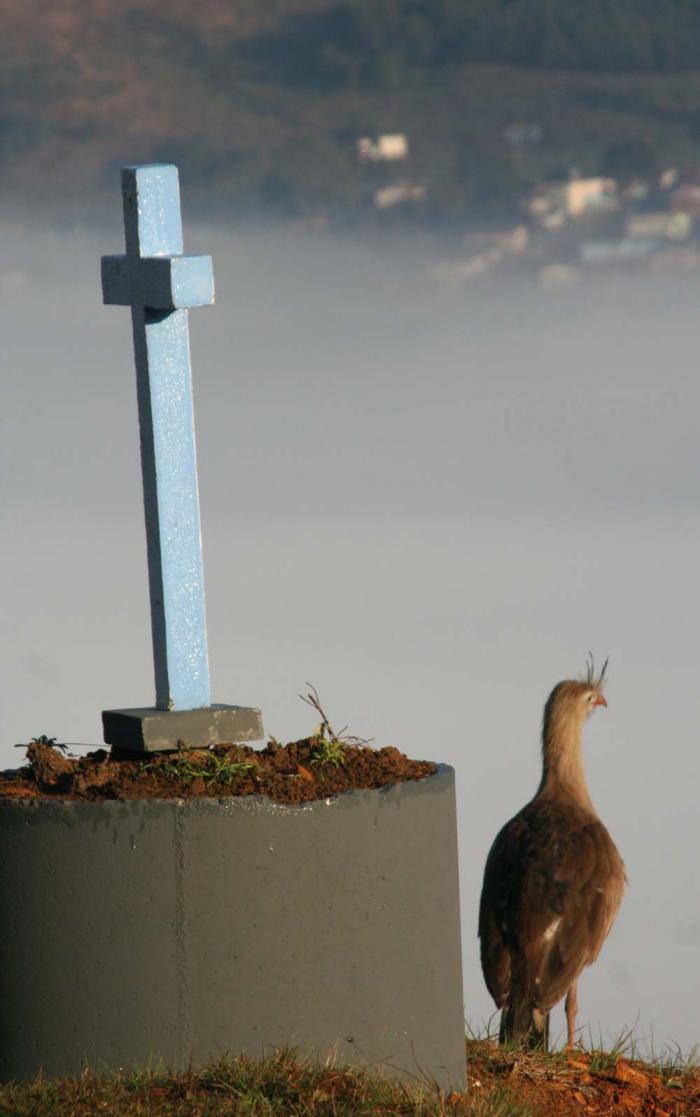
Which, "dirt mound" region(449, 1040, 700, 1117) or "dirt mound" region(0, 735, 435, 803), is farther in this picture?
"dirt mound" region(449, 1040, 700, 1117)

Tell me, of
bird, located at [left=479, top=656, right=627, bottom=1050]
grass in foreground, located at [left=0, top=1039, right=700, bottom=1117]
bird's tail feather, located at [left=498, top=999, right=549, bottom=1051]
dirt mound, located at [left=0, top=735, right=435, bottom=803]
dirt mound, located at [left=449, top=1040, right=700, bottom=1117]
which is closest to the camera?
grass in foreground, located at [left=0, top=1039, right=700, bottom=1117]

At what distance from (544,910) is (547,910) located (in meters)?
0.01

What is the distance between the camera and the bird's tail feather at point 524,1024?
8.68 metres

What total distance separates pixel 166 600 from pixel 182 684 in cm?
30

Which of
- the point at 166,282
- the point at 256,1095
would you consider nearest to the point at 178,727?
the point at 256,1095

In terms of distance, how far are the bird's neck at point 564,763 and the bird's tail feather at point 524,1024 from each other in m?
1.30

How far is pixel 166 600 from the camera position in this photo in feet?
22.0

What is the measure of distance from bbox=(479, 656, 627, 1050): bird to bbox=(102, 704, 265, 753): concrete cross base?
10.4 ft

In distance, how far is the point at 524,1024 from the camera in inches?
355

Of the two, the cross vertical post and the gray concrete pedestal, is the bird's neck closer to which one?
the cross vertical post

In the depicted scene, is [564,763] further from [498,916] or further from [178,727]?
[178,727]

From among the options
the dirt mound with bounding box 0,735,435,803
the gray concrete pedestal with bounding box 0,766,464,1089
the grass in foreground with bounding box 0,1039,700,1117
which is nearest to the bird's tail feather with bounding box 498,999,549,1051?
the grass in foreground with bounding box 0,1039,700,1117

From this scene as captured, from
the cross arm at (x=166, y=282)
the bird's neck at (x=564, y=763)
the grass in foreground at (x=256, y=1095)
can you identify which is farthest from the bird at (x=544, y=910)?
the cross arm at (x=166, y=282)

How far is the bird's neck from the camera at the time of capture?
10258 millimetres
